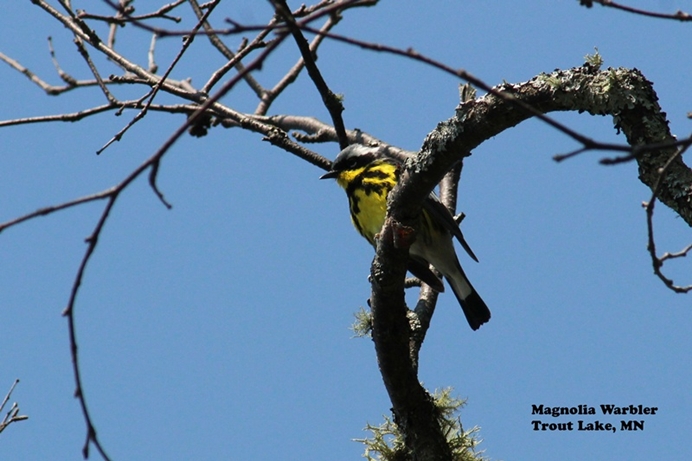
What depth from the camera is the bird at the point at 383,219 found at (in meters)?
5.32

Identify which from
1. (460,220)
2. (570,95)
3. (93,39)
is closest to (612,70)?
(570,95)

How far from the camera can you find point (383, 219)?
17.6 feet

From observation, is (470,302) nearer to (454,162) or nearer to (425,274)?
(425,274)

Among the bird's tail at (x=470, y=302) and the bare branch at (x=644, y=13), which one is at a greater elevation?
the bird's tail at (x=470, y=302)

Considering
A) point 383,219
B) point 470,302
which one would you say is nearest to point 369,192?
point 383,219

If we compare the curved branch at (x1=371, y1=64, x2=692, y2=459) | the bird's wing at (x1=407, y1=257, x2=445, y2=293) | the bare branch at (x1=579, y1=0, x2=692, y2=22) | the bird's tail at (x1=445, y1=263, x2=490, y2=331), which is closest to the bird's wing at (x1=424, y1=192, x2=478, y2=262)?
the bird's wing at (x1=407, y1=257, x2=445, y2=293)

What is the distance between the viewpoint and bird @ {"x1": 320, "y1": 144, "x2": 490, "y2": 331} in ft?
17.5

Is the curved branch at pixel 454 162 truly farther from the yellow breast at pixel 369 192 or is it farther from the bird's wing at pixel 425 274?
the yellow breast at pixel 369 192

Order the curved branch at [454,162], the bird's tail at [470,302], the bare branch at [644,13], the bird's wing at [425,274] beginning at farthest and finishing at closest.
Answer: the bird's tail at [470,302]
the bird's wing at [425,274]
the curved branch at [454,162]
the bare branch at [644,13]

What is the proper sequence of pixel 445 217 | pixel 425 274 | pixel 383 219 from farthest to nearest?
pixel 383 219, pixel 425 274, pixel 445 217

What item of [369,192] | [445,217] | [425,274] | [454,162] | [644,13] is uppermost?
[369,192]

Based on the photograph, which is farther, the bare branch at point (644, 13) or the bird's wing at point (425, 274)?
the bird's wing at point (425, 274)

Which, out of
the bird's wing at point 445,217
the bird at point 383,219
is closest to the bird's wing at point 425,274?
the bird at point 383,219

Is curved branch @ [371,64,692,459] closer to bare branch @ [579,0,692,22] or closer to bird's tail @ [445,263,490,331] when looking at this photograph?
bare branch @ [579,0,692,22]
